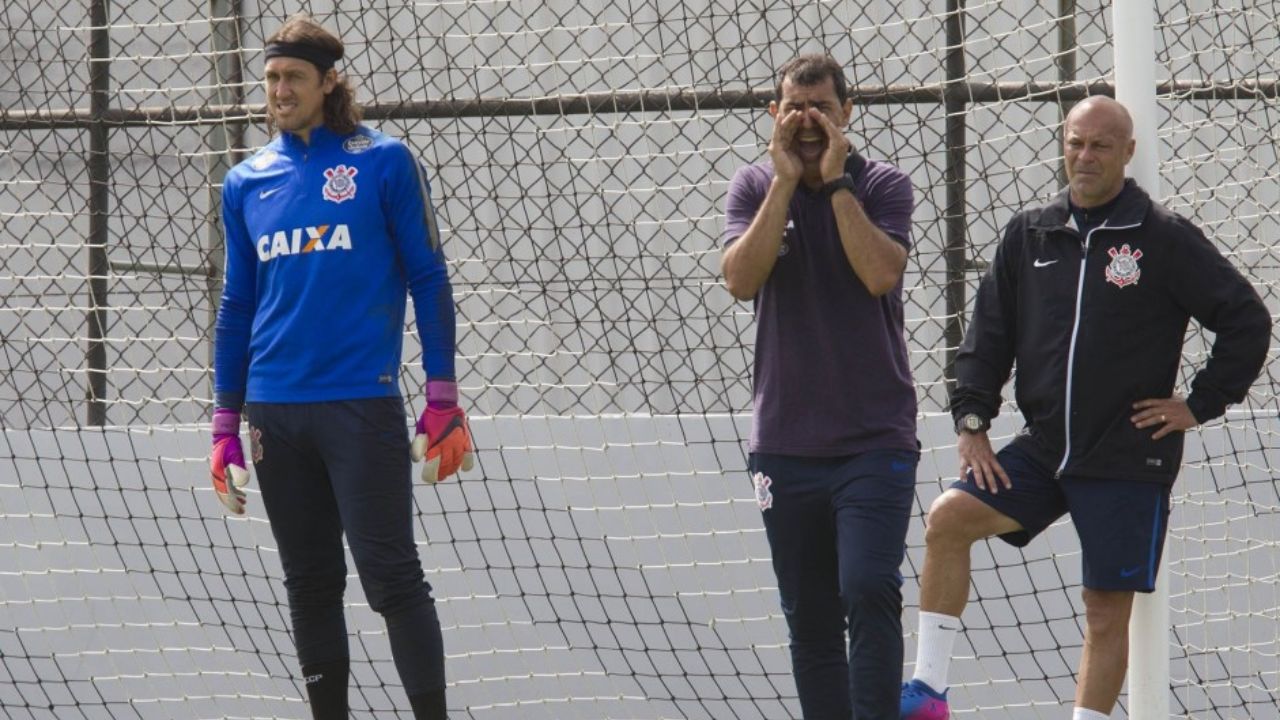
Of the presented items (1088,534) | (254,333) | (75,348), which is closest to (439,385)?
(254,333)

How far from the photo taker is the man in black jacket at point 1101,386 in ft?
11.1

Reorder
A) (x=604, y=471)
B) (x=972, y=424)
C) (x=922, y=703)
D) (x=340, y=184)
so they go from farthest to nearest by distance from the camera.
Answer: (x=604, y=471) → (x=972, y=424) → (x=340, y=184) → (x=922, y=703)

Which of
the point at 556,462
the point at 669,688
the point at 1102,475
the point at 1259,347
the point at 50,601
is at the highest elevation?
the point at 1259,347

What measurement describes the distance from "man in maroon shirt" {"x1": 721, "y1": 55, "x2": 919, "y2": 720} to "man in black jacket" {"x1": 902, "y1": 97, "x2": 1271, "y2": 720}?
25 centimetres

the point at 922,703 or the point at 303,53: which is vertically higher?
the point at 303,53

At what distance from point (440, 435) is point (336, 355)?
27 cm

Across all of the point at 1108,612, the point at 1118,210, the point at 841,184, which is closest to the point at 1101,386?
the point at 1118,210

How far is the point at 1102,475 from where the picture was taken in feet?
11.1

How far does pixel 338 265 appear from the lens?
346 centimetres

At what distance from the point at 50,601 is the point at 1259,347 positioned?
12.1ft

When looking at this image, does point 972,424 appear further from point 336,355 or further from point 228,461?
point 228,461

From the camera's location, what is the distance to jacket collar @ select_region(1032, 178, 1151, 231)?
3402mm

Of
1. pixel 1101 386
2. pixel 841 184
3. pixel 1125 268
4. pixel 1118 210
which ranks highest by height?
pixel 841 184

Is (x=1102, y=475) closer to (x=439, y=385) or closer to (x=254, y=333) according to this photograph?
(x=439, y=385)
